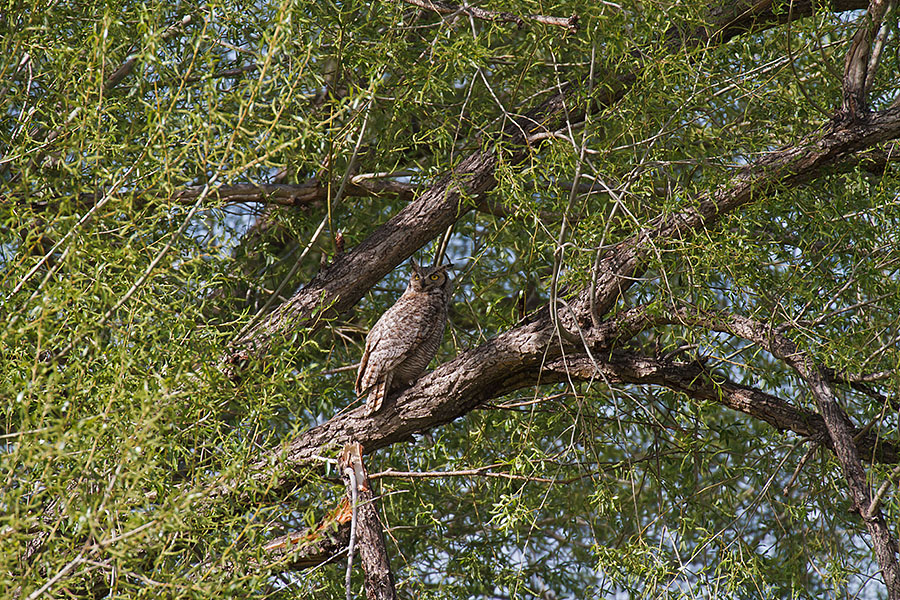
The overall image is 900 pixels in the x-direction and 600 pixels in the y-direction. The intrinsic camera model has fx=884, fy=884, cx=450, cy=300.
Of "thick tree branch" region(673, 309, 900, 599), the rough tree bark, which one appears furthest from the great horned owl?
"thick tree branch" region(673, 309, 900, 599)

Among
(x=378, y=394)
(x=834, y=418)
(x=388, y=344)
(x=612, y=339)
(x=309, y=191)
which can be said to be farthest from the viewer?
(x=309, y=191)

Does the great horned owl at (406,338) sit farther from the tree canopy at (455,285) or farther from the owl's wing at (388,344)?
the tree canopy at (455,285)

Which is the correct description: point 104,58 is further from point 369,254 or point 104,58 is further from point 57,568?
point 369,254

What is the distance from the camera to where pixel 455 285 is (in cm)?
365

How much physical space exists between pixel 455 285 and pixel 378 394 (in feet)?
2.70

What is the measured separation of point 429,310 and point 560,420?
0.65m

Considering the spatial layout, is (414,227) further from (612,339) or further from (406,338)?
(612,339)

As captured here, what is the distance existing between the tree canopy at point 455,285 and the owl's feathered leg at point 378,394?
0.03 m

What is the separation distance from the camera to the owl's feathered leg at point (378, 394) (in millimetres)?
2943

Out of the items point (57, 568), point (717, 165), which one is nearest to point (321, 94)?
point (717, 165)

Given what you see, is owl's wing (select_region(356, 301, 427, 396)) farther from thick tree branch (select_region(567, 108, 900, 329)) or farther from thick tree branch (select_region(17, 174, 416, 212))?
thick tree branch (select_region(567, 108, 900, 329))

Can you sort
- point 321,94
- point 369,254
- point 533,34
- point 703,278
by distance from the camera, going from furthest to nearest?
point 321,94 < point 369,254 < point 533,34 < point 703,278

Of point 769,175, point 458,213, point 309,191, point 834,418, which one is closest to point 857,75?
point 769,175

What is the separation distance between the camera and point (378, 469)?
140 inches
